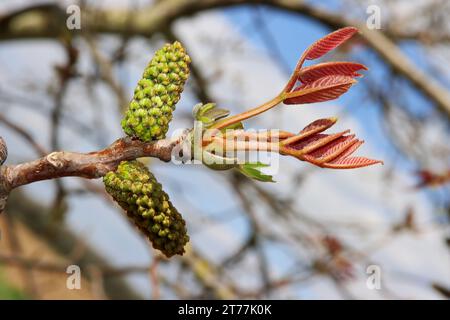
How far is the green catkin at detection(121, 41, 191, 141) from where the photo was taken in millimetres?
489

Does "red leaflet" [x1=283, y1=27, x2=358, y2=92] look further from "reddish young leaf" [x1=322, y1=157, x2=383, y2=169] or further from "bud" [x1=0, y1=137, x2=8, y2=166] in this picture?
"bud" [x1=0, y1=137, x2=8, y2=166]

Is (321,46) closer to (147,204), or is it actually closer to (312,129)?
(312,129)

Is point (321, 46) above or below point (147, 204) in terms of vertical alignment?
above

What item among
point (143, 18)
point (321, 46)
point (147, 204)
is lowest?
point (147, 204)

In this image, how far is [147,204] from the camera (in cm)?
48

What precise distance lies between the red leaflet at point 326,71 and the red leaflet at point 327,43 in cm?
1

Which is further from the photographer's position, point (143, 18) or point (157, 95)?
point (143, 18)

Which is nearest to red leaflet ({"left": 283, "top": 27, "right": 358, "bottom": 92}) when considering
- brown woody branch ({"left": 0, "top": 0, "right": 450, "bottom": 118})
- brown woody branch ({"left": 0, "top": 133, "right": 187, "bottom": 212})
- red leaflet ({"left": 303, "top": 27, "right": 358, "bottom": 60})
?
red leaflet ({"left": 303, "top": 27, "right": 358, "bottom": 60})

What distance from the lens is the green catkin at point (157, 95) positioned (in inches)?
19.3

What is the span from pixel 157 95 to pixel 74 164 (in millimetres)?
90

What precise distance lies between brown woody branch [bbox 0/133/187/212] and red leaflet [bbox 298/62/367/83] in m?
0.11

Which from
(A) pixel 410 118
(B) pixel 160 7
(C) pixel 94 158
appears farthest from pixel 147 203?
(A) pixel 410 118

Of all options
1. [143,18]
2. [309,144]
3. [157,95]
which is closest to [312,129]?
[309,144]
